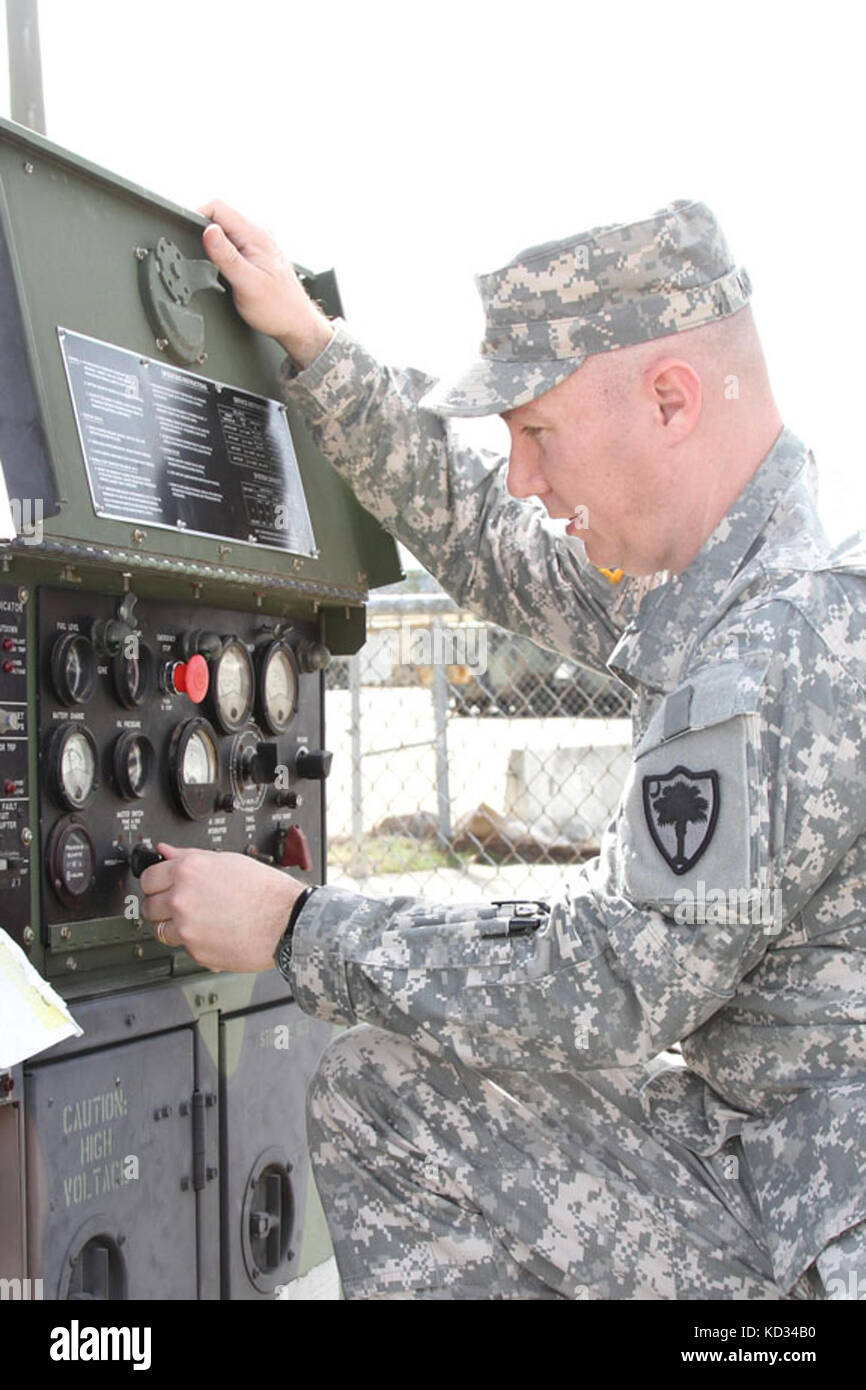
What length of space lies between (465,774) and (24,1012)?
6647 millimetres

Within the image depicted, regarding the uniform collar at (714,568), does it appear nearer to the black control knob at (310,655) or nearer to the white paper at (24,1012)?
the black control knob at (310,655)

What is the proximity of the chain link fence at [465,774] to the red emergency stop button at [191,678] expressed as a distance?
208cm

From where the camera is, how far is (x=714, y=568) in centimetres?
207

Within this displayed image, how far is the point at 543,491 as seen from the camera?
2.16 meters

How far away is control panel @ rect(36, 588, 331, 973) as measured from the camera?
6.82ft

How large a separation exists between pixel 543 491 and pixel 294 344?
61cm

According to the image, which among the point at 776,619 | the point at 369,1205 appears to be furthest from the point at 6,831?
the point at 776,619

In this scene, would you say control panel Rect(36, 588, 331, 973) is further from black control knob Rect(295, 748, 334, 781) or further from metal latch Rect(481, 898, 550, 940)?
metal latch Rect(481, 898, 550, 940)

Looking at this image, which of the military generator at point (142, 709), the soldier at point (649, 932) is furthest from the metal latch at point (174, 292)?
the soldier at point (649, 932)

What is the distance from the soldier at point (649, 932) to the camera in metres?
1.83

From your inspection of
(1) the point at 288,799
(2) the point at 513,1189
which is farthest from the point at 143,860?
(2) the point at 513,1189

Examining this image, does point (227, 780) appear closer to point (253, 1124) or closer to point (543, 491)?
point (253, 1124)

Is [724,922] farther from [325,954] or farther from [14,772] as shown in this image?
[14,772]

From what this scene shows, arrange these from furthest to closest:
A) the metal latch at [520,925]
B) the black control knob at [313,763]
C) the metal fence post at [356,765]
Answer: the metal fence post at [356,765], the black control knob at [313,763], the metal latch at [520,925]
